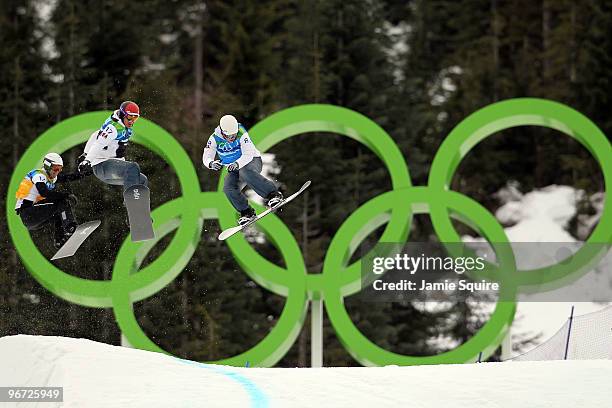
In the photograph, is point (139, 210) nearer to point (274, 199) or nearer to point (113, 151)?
point (113, 151)

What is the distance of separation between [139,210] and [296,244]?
4.03 meters

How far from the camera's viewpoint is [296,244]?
17.2 m

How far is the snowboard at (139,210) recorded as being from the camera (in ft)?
44.8

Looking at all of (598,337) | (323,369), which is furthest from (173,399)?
(598,337)

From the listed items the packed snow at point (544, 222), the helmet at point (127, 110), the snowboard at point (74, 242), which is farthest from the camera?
the packed snow at point (544, 222)

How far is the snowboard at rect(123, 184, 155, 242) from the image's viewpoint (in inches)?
537

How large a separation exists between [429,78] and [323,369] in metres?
30.7

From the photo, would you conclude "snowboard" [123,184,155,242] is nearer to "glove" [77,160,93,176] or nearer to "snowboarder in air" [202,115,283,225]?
"glove" [77,160,93,176]

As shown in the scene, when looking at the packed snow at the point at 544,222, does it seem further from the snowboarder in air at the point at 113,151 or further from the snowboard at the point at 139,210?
the snowboarder in air at the point at 113,151

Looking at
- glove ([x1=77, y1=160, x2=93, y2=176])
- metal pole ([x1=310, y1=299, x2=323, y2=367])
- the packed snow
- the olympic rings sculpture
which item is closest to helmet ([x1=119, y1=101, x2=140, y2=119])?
glove ([x1=77, y1=160, x2=93, y2=176])

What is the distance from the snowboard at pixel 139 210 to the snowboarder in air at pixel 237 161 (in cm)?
94

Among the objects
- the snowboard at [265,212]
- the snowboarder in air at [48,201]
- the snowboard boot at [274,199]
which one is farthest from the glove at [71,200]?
the snowboard boot at [274,199]

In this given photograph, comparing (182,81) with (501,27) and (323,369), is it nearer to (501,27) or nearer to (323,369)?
(501,27)

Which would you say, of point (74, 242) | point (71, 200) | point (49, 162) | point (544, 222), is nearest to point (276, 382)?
point (74, 242)
